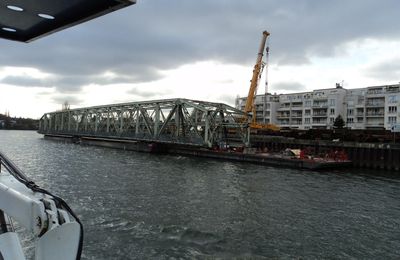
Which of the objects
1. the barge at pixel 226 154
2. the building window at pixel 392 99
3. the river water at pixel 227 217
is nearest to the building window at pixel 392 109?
the building window at pixel 392 99

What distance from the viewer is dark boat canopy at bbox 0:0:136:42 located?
5055 mm

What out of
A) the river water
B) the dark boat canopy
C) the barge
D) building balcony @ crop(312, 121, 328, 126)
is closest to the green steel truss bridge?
the barge

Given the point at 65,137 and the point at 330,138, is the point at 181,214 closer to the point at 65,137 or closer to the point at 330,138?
the point at 330,138

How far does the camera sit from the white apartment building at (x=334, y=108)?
112 m

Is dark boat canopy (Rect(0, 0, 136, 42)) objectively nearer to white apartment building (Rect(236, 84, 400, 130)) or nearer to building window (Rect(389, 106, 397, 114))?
white apartment building (Rect(236, 84, 400, 130))

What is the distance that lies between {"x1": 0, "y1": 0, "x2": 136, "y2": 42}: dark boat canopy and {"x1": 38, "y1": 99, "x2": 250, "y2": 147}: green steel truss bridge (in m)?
59.4

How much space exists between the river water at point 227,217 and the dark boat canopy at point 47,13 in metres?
9.04

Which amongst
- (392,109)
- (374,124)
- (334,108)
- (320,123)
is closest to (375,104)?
(374,124)

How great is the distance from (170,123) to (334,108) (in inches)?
2690

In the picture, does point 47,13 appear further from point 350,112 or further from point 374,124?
point 350,112

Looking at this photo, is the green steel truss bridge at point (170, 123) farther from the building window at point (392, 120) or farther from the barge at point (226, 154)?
the building window at point (392, 120)

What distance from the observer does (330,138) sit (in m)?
76.4

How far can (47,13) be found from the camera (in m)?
A: 5.50

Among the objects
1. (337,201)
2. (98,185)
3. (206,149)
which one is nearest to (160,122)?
(206,149)
